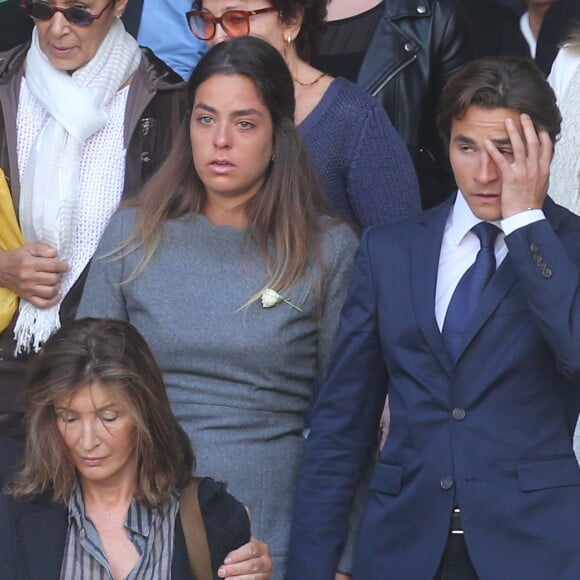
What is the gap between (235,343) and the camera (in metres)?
4.31

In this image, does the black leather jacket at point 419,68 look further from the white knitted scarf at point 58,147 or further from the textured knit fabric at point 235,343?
the textured knit fabric at point 235,343

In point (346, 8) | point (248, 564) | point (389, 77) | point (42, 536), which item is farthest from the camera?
point (346, 8)

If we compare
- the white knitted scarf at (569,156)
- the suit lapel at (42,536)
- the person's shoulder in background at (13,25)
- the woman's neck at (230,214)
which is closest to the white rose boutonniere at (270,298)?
the woman's neck at (230,214)

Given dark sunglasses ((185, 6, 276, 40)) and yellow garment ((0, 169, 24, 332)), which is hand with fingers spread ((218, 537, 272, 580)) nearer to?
yellow garment ((0, 169, 24, 332))

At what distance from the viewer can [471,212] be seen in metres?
4.13

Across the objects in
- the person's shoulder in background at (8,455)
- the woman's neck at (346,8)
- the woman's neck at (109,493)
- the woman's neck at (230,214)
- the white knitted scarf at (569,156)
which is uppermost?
the woman's neck at (346,8)

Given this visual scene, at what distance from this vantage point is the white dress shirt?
408cm

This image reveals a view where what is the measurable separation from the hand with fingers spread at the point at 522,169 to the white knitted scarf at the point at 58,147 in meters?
1.34

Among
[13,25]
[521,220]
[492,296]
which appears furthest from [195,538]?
[13,25]

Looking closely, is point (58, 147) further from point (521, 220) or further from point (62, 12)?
point (521, 220)

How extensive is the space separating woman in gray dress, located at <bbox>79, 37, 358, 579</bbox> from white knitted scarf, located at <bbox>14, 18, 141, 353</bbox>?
322 mm

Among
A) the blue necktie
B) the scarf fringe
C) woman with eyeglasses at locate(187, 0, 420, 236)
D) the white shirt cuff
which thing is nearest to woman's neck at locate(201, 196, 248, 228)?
woman with eyeglasses at locate(187, 0, 420, 236)

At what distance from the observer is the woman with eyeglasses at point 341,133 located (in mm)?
4770

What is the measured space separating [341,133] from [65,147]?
78 centimetres
